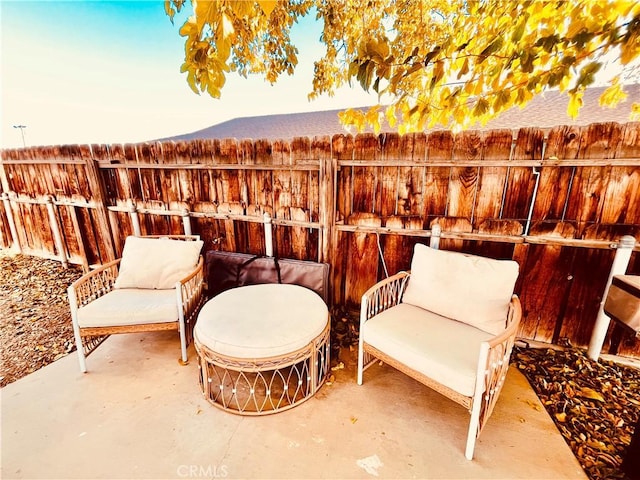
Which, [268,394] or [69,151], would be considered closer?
[268,394]

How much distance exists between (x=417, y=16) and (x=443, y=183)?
2460 mm

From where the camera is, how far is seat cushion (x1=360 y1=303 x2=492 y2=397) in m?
1.61

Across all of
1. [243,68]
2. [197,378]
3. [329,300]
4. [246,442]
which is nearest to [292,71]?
[243,68]

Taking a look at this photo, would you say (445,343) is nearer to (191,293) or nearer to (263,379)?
(263,379)

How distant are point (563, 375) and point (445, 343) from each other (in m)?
1.35

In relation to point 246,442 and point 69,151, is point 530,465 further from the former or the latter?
point 69,151

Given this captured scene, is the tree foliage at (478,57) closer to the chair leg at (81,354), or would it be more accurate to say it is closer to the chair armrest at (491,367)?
the chair armrest at (491,367)

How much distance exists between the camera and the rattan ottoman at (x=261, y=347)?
1808 millimetres

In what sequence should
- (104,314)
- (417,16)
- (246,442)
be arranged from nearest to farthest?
(246,442), (104,314), (417,16)

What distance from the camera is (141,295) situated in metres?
2.51

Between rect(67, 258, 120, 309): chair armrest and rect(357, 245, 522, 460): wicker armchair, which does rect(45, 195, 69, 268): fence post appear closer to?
rect(67, 258, 120, 309): chair armrest

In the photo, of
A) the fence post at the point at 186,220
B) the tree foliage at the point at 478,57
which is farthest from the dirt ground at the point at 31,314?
Result: the tree foliage at the point at 478,57

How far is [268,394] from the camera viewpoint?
2.05m

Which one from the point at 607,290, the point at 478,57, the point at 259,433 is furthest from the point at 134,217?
the point at 607,290
